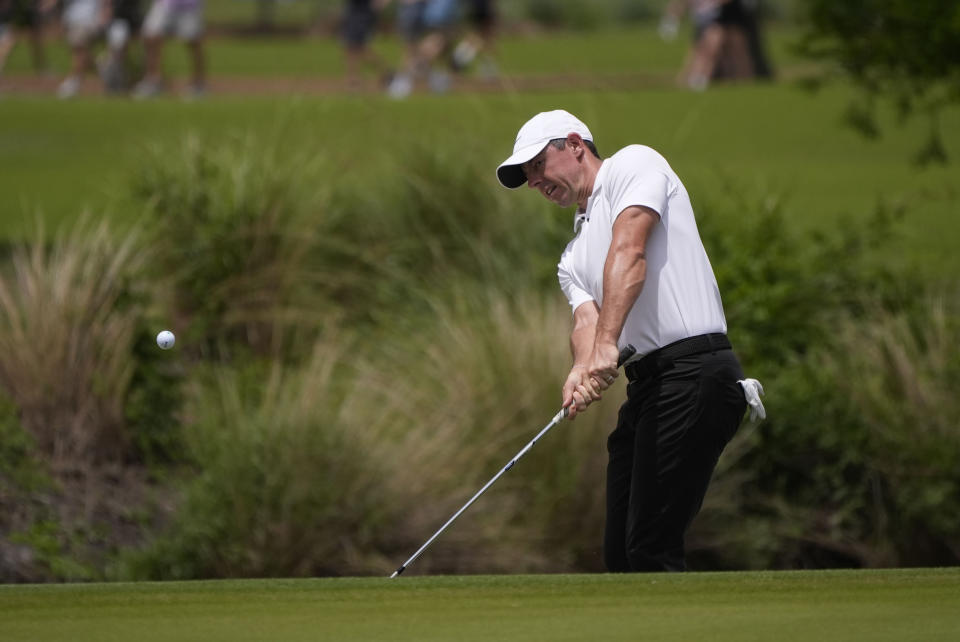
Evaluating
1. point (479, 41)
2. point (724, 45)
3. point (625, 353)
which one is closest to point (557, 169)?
point (625, 353)

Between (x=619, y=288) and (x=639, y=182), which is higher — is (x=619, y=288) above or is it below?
below

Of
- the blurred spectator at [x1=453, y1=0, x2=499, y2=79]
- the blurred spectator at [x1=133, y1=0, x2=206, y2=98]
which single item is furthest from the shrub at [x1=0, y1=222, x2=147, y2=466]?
the blurred spectator at [x1=453, y1=0, x2=499, y2=79]

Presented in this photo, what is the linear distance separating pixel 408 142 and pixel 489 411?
3.24 metres

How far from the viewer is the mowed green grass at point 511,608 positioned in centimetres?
428

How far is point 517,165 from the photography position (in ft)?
18.3

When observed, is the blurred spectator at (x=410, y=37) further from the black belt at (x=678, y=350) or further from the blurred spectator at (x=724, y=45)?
the black belt at (x=678, y=350)

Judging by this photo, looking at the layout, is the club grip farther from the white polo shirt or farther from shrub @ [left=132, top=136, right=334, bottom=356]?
shrub @ [left=132, top=136, right=334, bottom=356]

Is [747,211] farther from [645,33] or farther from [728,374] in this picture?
[645,33]

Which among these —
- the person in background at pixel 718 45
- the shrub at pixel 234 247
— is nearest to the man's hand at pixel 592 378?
the shrub at pixel 234 247

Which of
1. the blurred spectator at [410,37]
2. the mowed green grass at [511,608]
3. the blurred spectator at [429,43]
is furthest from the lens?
the blurred spectator at [429,43]

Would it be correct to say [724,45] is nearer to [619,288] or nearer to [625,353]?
[625,353]

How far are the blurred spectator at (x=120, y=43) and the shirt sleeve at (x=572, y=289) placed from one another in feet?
50.8

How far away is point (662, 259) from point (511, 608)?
139cm

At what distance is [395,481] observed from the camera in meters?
8.62
